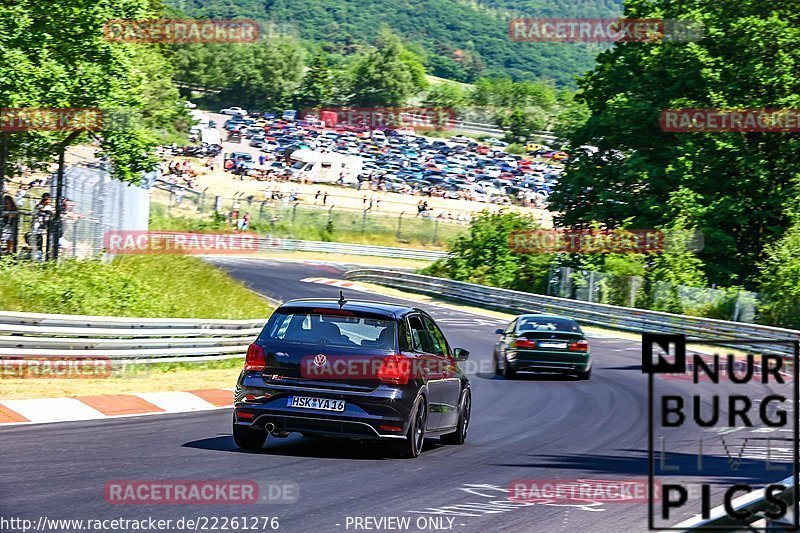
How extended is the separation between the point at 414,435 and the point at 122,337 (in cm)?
854

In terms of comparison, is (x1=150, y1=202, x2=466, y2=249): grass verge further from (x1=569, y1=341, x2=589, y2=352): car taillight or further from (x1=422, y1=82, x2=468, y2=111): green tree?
(x1=422, y1=82, x2=468, y2=111): green tree

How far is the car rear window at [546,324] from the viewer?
77.9 ft

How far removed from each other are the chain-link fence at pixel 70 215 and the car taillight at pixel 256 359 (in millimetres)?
15068

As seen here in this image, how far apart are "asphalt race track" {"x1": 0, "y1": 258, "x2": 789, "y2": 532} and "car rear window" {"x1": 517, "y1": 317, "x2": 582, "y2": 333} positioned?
5460 millimetres

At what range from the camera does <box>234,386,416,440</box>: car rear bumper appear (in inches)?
436

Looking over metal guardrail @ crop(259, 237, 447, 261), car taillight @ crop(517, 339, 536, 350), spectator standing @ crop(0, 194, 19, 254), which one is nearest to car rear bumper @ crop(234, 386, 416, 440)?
car taillight @ crop(517, 339, 536, 350)

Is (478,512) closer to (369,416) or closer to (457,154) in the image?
(369,416)

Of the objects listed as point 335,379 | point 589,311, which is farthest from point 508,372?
Result: point 589,311

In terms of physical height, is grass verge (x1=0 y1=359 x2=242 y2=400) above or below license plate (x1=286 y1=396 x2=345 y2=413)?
below

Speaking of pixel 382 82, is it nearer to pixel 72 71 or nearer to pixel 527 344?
pixel 72 71

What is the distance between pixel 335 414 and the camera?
1108cm

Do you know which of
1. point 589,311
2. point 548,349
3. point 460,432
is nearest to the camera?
point 460,432

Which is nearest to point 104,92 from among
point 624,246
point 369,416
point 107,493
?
point 369,416

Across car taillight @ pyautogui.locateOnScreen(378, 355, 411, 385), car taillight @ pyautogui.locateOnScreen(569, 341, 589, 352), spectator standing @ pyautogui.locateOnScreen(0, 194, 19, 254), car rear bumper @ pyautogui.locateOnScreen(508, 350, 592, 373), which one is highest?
spectator standing @ pyautogui.locateOnScreen(0, 194, 19, 254)
